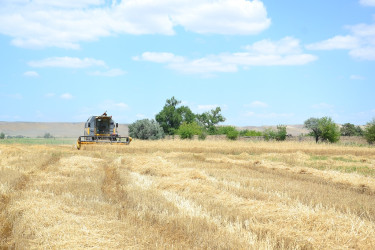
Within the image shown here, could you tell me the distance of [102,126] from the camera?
27609 mm

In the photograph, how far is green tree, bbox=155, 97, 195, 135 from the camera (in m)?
73.0

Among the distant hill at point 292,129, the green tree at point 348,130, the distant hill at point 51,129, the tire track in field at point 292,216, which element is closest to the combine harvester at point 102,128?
the tire track in field at point 292,216

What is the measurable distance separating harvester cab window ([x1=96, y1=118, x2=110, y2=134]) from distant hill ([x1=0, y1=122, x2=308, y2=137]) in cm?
8726

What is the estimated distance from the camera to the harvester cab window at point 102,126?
27.5 m

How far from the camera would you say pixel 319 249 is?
4.93 metres

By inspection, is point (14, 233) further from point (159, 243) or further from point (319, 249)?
point (319, 249)

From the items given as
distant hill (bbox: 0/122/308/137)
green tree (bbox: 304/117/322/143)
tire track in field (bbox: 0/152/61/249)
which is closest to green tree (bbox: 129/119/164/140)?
green tree (bbox: 304/117/322/143)

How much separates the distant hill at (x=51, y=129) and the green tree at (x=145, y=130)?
57319mm

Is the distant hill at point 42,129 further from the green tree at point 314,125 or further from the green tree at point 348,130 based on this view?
the green tree at point 314,125

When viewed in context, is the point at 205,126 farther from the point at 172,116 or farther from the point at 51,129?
the point at 51,129

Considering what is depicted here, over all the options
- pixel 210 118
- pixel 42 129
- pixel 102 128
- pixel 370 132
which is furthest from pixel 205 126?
pixel 42 129

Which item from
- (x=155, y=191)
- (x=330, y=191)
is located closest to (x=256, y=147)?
(x=330, y=191)

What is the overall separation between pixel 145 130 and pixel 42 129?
257 ft

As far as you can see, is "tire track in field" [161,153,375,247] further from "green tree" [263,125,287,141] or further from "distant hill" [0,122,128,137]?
"distant hill" [0,122,128,137]
